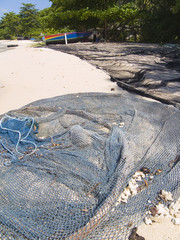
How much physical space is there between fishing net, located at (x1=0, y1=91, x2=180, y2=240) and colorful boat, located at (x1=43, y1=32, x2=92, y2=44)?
34.7 feet

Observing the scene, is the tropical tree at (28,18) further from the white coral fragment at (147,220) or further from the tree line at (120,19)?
the white coral fragment at (147,220)

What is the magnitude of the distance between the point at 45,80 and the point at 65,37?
8.71 m

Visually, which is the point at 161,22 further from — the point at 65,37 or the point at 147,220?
the point at 147,220

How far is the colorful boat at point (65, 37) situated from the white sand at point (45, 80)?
6.08 meters

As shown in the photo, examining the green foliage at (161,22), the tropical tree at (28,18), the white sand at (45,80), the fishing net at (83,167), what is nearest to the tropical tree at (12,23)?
the tropical tree at (28,18)

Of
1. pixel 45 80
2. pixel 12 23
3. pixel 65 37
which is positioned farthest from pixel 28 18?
pixel 45 80

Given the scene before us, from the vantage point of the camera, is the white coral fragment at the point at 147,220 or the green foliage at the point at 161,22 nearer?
the white coral fragment at the point at 147,220

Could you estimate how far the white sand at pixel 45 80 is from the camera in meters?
3.65

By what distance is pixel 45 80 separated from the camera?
4.57m

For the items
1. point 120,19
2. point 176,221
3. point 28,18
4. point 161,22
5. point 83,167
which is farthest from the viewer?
point 28,18

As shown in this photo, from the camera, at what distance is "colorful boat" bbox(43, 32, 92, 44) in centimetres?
1174

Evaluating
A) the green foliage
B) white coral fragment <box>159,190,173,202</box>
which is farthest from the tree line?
white coral fragment <box>159,190,173,202</box>

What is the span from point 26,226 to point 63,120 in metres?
1.51

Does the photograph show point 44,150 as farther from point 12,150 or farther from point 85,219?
point 85,219
